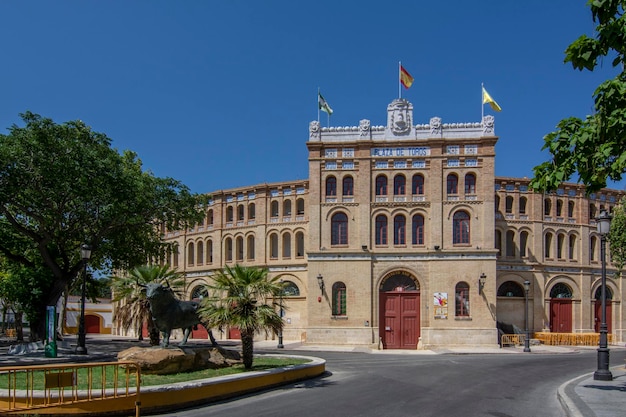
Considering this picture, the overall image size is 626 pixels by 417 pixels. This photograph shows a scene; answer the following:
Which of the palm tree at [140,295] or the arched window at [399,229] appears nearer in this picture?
the palm tree at [140,295]

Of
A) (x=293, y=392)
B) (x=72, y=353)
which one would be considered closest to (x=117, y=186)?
(x=72, y=353)

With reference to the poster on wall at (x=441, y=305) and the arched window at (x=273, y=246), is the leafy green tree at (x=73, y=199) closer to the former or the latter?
the arched window at (x=273, y=246)

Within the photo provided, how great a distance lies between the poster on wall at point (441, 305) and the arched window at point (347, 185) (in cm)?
887

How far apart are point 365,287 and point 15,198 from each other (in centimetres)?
2138

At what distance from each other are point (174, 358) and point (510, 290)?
104 feet

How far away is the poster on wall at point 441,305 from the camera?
124ft

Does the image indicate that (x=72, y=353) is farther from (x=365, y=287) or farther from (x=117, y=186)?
(x=365, y=287)

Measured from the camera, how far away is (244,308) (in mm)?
19203

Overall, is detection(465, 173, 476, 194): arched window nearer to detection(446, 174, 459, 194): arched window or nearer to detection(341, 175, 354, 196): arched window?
detection(446, 174, 459, 194): arched window

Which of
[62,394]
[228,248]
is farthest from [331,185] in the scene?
[62,394]

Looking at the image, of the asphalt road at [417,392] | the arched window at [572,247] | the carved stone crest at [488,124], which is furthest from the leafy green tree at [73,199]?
the arched window at [572,247]

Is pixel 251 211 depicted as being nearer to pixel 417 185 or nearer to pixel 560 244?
pixel 417 185

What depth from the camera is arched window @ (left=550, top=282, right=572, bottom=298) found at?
44062 millimetres

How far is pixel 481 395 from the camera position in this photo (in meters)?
17.3
